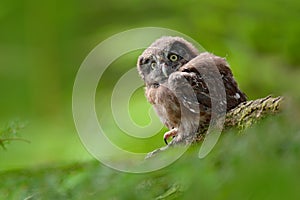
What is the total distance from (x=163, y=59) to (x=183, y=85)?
30 centimetres

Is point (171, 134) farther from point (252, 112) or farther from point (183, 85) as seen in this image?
point (252, 112)

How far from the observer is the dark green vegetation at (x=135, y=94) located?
1017 millimetres

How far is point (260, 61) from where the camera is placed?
429 cm

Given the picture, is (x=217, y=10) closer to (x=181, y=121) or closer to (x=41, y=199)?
(x=181, y=121)

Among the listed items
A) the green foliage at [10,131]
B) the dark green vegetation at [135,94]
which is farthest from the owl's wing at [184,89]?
the green foliage at [10,131]

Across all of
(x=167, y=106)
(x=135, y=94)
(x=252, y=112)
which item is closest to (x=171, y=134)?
(x=167, y=106)

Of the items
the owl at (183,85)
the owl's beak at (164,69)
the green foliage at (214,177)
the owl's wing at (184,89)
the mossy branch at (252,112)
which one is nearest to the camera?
the green foliage at (214,177)

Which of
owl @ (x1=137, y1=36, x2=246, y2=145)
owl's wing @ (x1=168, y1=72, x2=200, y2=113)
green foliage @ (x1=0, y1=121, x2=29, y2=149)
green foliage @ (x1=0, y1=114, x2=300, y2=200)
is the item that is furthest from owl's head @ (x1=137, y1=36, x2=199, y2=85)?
green foliage @ (x1=0, y1=114, x2=300, y2=200)

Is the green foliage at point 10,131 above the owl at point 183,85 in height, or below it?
below

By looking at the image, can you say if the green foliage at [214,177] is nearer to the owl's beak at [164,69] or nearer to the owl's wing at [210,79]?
the owl's wing at [210,79]

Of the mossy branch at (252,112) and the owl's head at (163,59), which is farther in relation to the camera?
the owl's head at (163,59)

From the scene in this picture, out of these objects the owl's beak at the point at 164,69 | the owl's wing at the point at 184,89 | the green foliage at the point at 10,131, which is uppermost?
the owl's beak at the point at 164,69

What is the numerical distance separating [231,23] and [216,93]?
7.28 ft

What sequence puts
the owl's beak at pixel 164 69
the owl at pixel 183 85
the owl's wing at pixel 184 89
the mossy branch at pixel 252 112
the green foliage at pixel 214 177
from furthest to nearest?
the owl's beak at pixel 164 69, the owl's wing at pixel 184 89, the owl at pixel 183 85, the mossy branch at pixel 252 112, the green foliage at pixel 214 177
